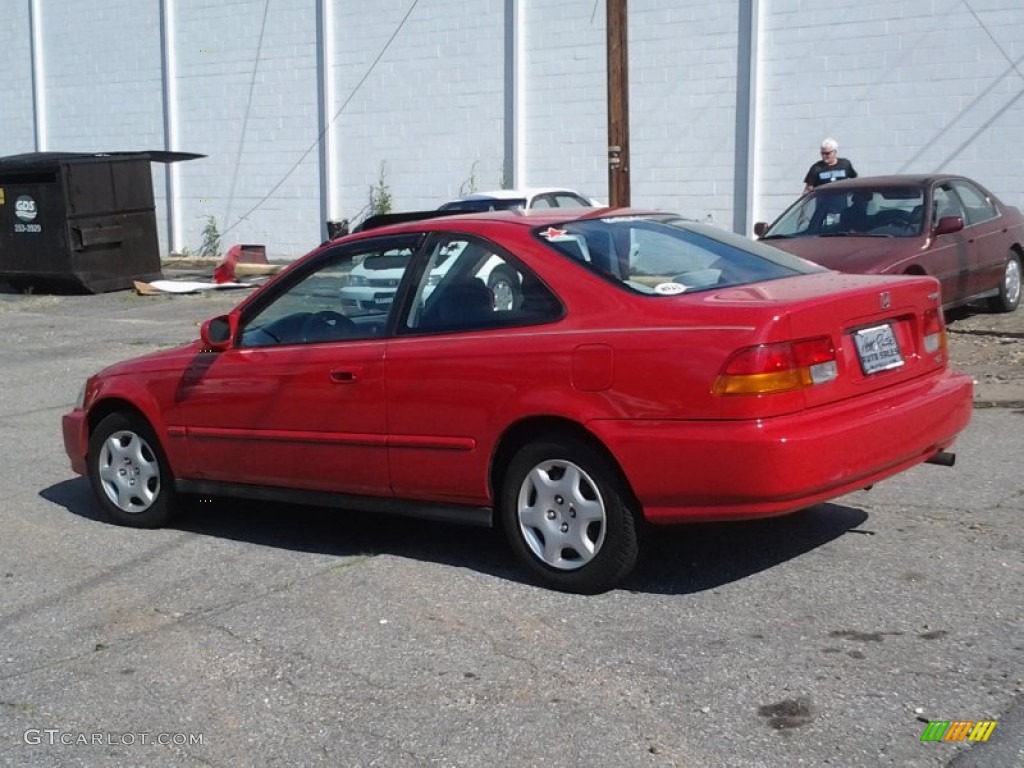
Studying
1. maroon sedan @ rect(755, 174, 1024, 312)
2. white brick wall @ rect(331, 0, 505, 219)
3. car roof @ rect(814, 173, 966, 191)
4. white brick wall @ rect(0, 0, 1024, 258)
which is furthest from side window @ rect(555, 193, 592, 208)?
white brick wall @ rect(331, 0, 505, 219)

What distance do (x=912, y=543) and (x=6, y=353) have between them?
1087cm

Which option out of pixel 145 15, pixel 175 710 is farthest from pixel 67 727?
pixel 145 15

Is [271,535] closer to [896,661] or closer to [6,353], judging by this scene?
[896,661]

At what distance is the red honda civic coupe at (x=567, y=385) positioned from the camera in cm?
497

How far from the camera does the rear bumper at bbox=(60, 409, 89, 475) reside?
7160 mm

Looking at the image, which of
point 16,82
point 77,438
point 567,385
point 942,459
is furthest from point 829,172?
point 16,82

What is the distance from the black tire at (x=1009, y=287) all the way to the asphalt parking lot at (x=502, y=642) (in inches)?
246

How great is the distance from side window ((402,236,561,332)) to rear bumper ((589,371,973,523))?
2.14ft

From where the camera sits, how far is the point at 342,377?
19.6 feet

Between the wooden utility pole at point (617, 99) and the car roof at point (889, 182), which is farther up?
the wooden utility pole at point (617, 99)

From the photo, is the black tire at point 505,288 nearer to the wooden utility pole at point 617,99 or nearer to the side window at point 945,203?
the side window at point 945,203

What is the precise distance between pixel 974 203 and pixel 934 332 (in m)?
7.58

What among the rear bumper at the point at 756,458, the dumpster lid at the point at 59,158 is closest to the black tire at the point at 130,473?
the rear bumper at the point at 756,458

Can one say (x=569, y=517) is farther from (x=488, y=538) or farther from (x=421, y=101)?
(x=421, y=101)
